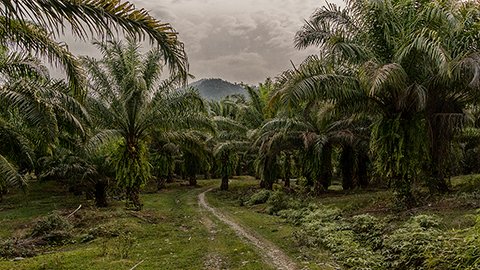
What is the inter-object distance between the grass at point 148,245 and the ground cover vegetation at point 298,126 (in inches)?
4.0

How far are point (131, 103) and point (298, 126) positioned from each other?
9.92m

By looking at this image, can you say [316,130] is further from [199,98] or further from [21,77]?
[21,77]

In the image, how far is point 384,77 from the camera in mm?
11430

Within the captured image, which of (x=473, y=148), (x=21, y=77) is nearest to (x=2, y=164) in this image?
(x=21, y=77)

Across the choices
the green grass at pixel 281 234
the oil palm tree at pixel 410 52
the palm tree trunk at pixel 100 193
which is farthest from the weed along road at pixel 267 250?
the palm tree trunk at pixel 100 193

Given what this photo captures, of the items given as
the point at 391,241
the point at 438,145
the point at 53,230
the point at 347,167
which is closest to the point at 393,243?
the point at 391,241

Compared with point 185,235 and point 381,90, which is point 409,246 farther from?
point 185,235

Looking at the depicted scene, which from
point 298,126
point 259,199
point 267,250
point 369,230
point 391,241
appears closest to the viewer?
point 391,241

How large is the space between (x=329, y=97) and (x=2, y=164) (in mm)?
11338

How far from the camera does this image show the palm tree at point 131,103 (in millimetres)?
18562

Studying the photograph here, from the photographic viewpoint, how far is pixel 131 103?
18.8 metres

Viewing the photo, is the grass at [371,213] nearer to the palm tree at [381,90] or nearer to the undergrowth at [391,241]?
the undergrowth at [391,241]

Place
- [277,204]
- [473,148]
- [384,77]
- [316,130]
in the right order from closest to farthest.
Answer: [384,77]
[277,204]
[316,130]
[473,148]

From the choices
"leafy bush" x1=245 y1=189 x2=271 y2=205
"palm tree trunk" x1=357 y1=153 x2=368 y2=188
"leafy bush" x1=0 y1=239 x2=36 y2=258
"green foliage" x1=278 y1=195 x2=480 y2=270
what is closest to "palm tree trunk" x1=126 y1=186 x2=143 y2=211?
"leafy bush" x1=245 y1=189 x2=271 y2=205
